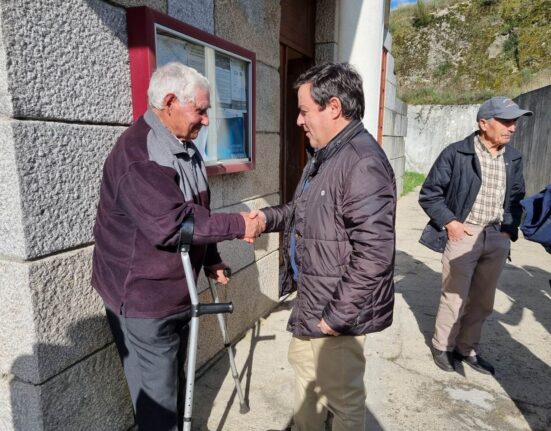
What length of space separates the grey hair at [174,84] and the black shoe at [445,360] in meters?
2.90

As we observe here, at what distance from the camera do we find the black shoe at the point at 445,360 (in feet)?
11.0

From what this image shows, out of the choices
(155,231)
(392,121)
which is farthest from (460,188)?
(392,121)

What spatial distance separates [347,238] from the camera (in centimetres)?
186

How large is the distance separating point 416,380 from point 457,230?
124cm

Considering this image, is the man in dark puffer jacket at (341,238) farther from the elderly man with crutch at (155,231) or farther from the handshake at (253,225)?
the elderly man with crutch at (155,231)

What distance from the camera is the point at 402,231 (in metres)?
8.29

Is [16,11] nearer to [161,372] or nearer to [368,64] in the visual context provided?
[161,372]

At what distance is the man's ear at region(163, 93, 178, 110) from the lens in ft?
6.00

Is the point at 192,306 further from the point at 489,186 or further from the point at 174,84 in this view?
the point at 489,186

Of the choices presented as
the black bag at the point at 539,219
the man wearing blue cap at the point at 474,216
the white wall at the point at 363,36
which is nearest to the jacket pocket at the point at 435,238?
the man wearing blue cap at the point at 474,216

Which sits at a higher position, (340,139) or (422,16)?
(422,16)

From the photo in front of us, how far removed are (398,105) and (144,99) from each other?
405 inches

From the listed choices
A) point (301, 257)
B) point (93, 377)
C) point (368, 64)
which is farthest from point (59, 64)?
point (368, 64)

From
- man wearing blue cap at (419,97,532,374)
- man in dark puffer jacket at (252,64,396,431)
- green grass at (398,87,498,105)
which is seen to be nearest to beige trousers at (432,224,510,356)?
man wearing blue cap at (419,97,532,374)
